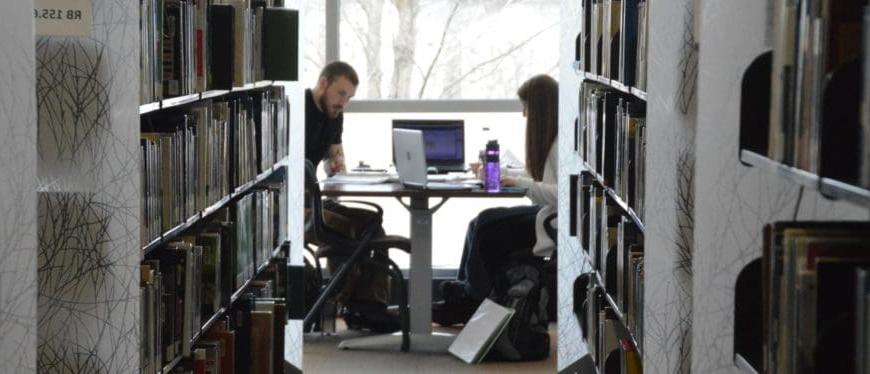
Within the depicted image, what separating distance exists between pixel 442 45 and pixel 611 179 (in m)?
3.92

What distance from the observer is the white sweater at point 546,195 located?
6.23 meters

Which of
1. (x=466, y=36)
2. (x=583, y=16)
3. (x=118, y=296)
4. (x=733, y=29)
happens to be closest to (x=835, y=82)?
(x=733, y=29)

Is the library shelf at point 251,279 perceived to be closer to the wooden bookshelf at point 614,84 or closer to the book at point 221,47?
the book at point 221,47

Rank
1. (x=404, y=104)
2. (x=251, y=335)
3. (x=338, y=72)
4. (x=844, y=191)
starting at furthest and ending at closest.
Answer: (x=404, y=104) → (x=338, y=72) → (x=251, y=335) → (x=844, y=191)

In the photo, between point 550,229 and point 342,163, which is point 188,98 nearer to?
point 550,229

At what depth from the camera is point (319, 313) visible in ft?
22.2

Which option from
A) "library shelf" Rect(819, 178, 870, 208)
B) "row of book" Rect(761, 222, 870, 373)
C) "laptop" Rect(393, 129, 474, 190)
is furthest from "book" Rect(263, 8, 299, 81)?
"library shelf" Rect(819, 178, 870, 208)

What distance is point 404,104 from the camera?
312 inches

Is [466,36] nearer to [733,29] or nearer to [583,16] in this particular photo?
[583,16]

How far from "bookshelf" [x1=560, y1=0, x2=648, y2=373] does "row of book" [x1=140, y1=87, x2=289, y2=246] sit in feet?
3.85

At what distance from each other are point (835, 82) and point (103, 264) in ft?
5.98

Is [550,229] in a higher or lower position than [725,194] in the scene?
lower

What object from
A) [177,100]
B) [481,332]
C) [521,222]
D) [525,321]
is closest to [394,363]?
[481,332]

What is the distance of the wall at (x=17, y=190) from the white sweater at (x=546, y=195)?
4.00 metres
